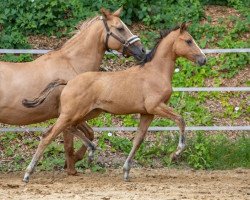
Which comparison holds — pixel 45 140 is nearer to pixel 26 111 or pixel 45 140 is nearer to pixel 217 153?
pixel 26 111

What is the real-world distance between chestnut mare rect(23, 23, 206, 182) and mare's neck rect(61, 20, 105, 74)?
0.44m

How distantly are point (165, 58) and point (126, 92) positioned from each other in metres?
0.71

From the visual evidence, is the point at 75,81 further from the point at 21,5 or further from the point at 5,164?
the point at 21,5

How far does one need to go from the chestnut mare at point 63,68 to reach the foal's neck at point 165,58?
10.7 inches

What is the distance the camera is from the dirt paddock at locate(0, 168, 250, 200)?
32.6ft

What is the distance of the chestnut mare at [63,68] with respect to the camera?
11.3 meters

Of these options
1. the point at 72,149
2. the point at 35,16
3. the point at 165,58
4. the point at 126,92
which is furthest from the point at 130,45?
the point at 35,16

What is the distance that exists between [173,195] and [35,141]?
3762 mm

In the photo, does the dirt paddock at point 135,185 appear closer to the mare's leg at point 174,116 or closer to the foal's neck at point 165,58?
the mare's leg at point 174,116

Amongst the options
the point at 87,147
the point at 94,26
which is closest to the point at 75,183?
the point at 87,147

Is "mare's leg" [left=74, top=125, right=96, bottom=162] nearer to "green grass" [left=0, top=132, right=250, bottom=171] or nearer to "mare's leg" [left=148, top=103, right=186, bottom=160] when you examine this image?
"mare's leg" [left=148, top=103, right=186, bottom=160]

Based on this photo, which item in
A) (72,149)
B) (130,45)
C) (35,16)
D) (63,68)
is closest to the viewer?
(63,68)

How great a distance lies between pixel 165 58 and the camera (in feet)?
37.0

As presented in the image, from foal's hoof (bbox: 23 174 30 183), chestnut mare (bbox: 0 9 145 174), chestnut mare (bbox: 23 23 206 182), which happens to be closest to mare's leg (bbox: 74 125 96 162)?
chestnut mare (bbox: 23 23 206 182)
